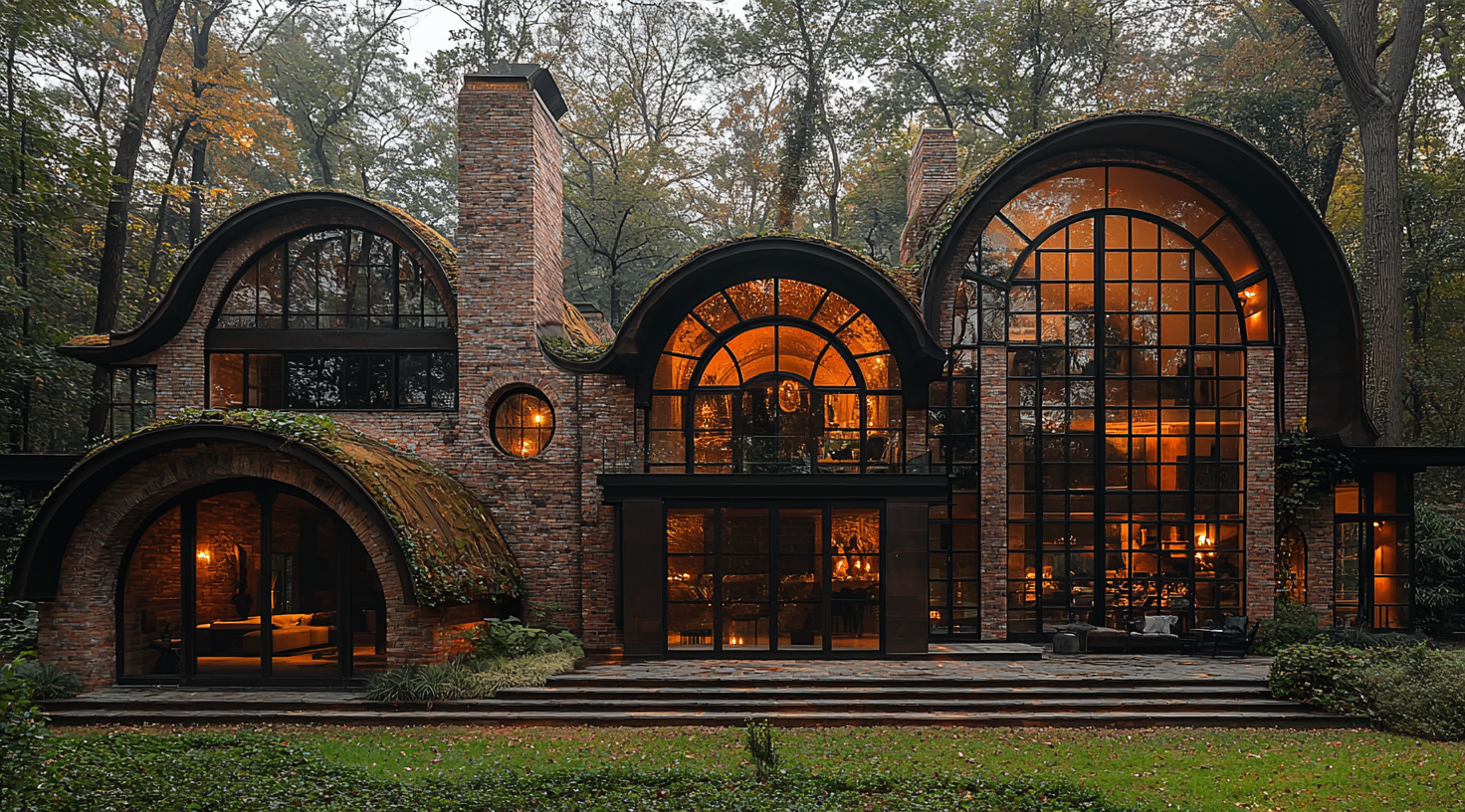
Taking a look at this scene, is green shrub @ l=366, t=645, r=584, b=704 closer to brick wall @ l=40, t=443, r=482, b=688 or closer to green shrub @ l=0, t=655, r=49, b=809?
brick wall @ l=40, t=443, r=482, b=688

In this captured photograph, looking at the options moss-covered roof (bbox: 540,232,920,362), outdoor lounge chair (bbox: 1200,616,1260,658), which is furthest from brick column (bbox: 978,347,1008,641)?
outdoor lounge chair (bbox: 1200,616,1260,658)

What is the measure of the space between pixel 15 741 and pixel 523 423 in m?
9.20

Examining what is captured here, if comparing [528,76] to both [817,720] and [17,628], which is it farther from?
[17,628]

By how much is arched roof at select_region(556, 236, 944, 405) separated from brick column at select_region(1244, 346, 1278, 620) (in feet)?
19.1

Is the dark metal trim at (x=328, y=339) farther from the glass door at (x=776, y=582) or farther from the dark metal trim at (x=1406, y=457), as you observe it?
the dark metal trim at (x=1406, y=457)

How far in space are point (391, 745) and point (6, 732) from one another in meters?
4.16

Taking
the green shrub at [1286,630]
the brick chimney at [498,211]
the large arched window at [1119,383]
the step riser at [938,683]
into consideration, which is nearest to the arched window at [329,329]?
the brick chimney at [498,211]

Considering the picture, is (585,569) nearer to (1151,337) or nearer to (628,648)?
(628,648)

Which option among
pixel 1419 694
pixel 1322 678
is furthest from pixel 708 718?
pixel 1419 694

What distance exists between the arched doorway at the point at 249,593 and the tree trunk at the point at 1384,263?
60.8 feet

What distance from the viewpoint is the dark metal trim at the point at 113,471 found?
11180 millimetres

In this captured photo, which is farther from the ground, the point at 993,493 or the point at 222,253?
the point at 222,253

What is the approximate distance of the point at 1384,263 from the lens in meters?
15.9

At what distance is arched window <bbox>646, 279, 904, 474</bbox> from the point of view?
45.6ft
